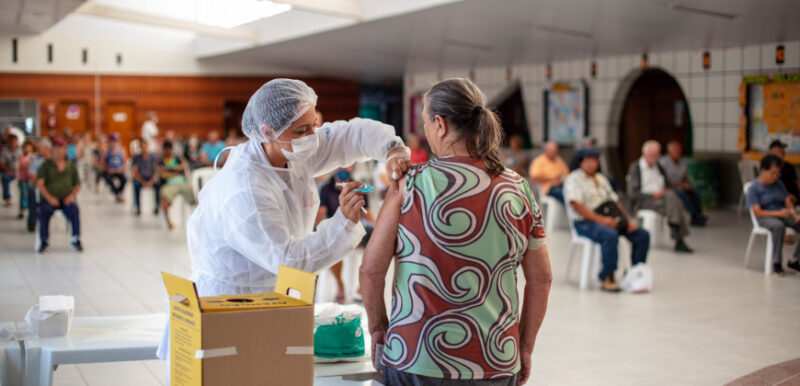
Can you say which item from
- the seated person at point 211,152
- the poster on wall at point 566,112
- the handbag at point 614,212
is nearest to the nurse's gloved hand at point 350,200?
the handbag at point 614,212

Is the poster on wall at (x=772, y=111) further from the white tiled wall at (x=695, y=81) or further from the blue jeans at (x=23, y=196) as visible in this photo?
the blue jeans at (x=23, y=196)

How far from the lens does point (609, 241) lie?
6.91 meters

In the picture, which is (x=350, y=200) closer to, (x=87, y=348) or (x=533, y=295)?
(x=533, y=295)

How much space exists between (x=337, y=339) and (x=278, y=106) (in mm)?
876

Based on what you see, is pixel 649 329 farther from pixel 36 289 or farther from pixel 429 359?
pixel 36 289

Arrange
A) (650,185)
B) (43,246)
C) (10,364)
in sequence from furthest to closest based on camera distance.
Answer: (650,185)
(43,246)
(10,364)

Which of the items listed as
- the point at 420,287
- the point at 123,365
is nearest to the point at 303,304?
the point at 420,287

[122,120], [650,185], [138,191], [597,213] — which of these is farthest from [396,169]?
[122,120]

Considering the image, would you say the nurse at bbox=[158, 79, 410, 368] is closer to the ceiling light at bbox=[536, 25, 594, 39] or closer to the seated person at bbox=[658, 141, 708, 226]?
the seated person at bbox=[658, 141, 708, 226]

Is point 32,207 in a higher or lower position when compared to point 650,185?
lower

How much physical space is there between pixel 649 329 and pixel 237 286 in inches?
156

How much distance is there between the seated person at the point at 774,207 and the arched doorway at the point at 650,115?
922cm

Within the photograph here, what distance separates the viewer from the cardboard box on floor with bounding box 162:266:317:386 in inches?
70.5

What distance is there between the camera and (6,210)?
1394 centimetres
